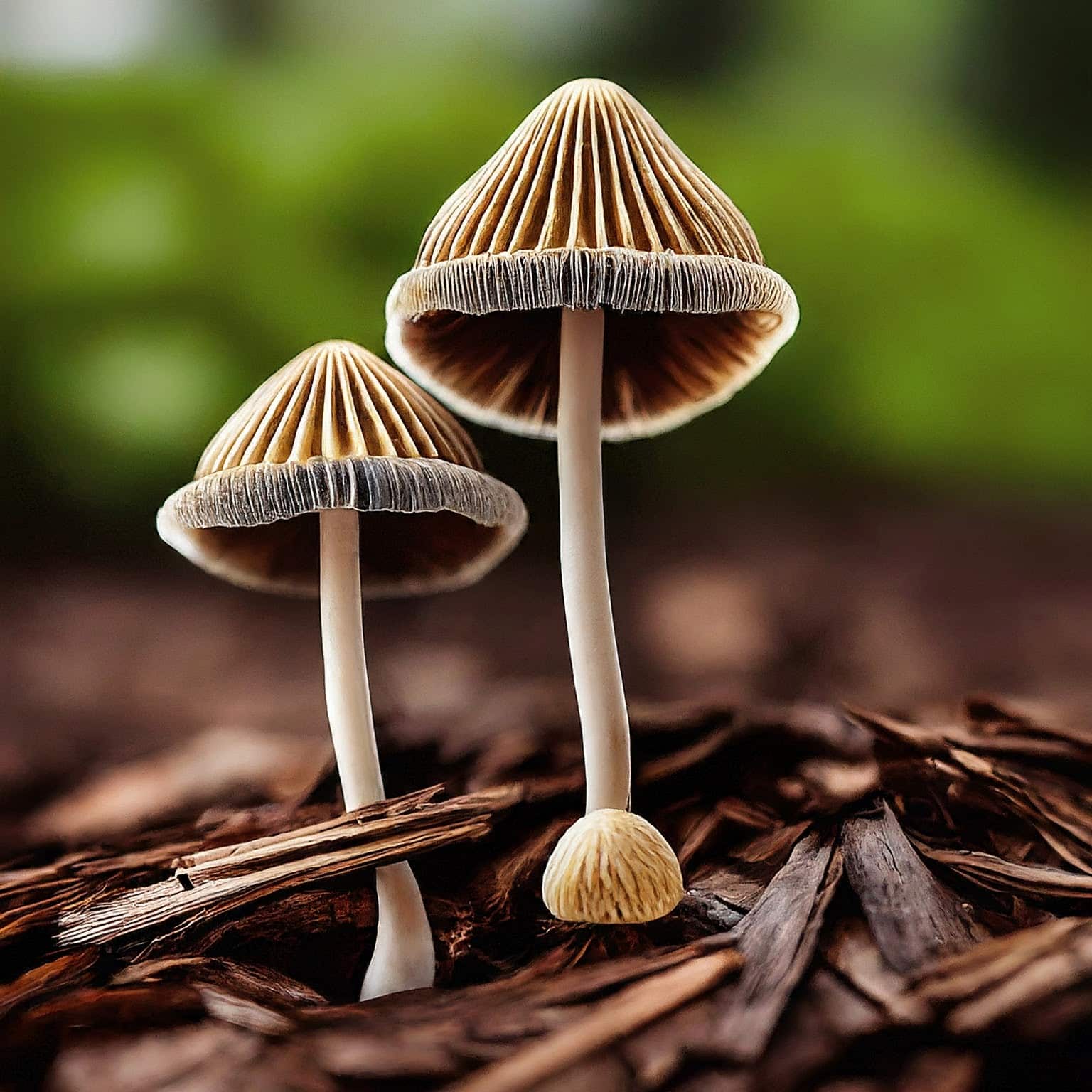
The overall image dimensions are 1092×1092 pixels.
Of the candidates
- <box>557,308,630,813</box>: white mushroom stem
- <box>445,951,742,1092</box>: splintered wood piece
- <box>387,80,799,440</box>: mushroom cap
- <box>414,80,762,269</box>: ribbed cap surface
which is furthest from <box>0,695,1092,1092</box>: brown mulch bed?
<box>414,80,762,269</box>: ribbed cap surface

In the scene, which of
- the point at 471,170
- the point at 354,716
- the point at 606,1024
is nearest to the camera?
the point at 606,1024

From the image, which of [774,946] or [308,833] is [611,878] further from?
[308,833]

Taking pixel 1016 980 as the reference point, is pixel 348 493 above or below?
above

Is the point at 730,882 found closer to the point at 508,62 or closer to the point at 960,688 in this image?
the point at 960,688

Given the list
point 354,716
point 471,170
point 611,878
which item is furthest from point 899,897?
point 471,170

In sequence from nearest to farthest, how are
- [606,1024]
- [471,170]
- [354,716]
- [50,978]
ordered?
[606,1024]
[50,978]
[354,716]
[471,170]

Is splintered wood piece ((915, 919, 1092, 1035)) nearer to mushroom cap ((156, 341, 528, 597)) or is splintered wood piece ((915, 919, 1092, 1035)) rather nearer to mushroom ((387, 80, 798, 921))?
mushroom ((387, 80, 798, 921))
